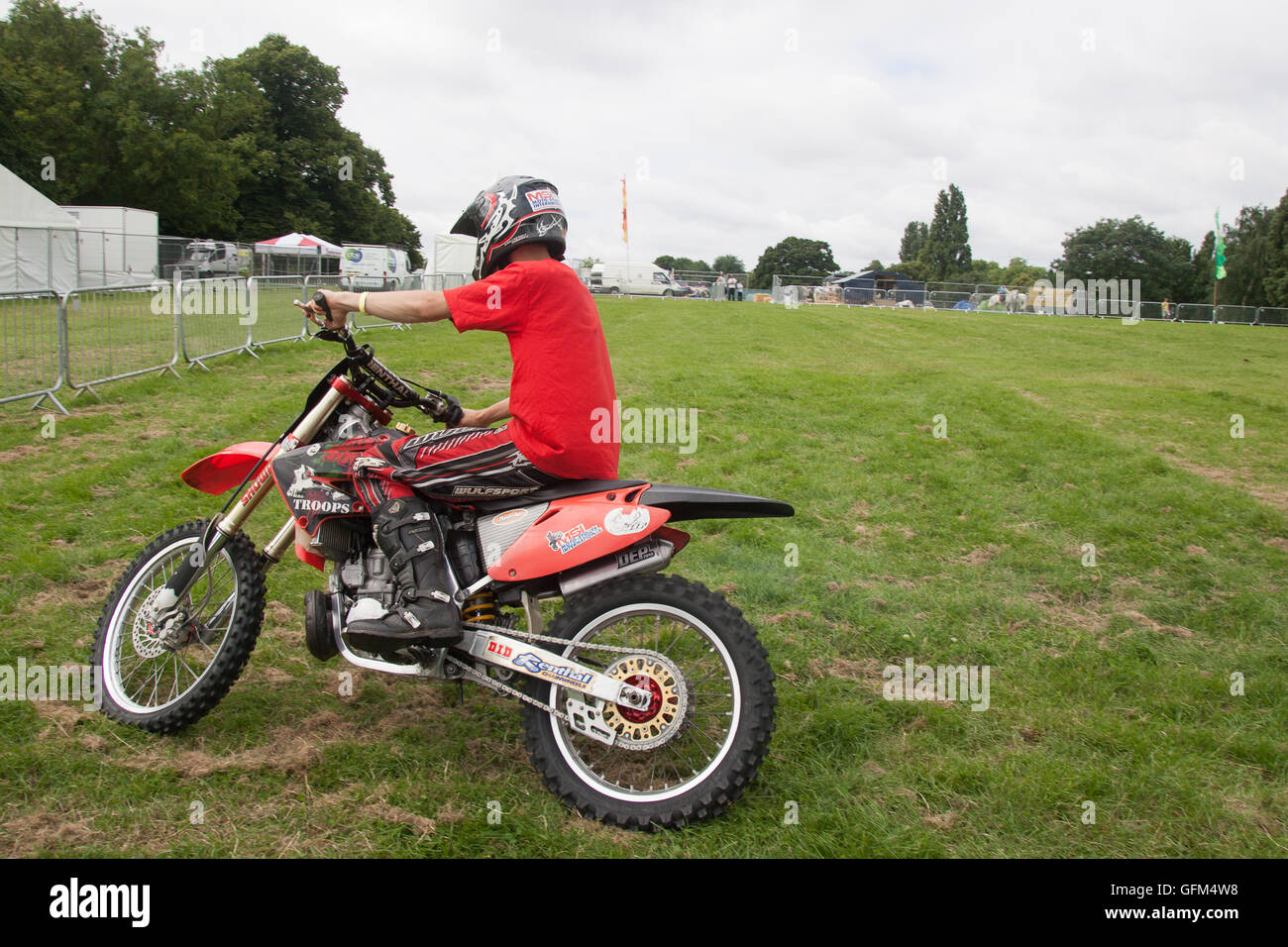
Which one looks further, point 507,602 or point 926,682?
point 926,682

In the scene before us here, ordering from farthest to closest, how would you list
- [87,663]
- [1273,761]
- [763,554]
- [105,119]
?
[105,119]
[763,554]
[87,663]
[1273,761]

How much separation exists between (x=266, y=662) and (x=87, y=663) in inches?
32.5

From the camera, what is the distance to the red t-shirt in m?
3.35

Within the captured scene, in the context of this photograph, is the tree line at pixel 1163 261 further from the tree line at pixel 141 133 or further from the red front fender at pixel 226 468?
the red front fender at pixel 226 468

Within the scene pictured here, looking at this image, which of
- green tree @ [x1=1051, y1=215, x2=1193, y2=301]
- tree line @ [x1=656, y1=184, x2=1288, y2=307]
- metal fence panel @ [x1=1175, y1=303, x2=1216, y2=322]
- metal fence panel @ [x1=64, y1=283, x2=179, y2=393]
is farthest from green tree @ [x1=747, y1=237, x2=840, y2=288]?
metal fence panel @ [x1=64, y1=283, x2=179, y2=393]

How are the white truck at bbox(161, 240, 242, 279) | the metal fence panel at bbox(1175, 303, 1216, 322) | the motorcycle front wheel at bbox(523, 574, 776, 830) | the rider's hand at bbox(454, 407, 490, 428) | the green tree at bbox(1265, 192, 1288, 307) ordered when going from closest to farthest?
the motorcycle front wheel at bbox(523, 574, 776, 830), the rider's hand at bbox(454, 407, 490, 428), the white truck at bbox(161, 240, 242, 279), the metal fence panel at bbox(1175, 303, 1216, 322), the green tree at bbox(1265, 192, 1288, 307)

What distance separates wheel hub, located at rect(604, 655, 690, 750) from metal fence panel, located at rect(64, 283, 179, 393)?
9.40m

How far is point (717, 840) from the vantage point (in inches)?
126

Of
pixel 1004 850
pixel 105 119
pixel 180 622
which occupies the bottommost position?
pixel 1004 850

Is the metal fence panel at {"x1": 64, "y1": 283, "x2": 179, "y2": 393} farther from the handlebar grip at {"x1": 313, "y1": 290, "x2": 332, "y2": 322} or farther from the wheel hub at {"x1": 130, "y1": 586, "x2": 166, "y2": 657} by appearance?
the handlebar grip at {"x1": 313, "y1": 290, "x2": 332, "y2": 322}

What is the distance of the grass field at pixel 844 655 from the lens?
3297 mm

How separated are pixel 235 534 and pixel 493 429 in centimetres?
135
